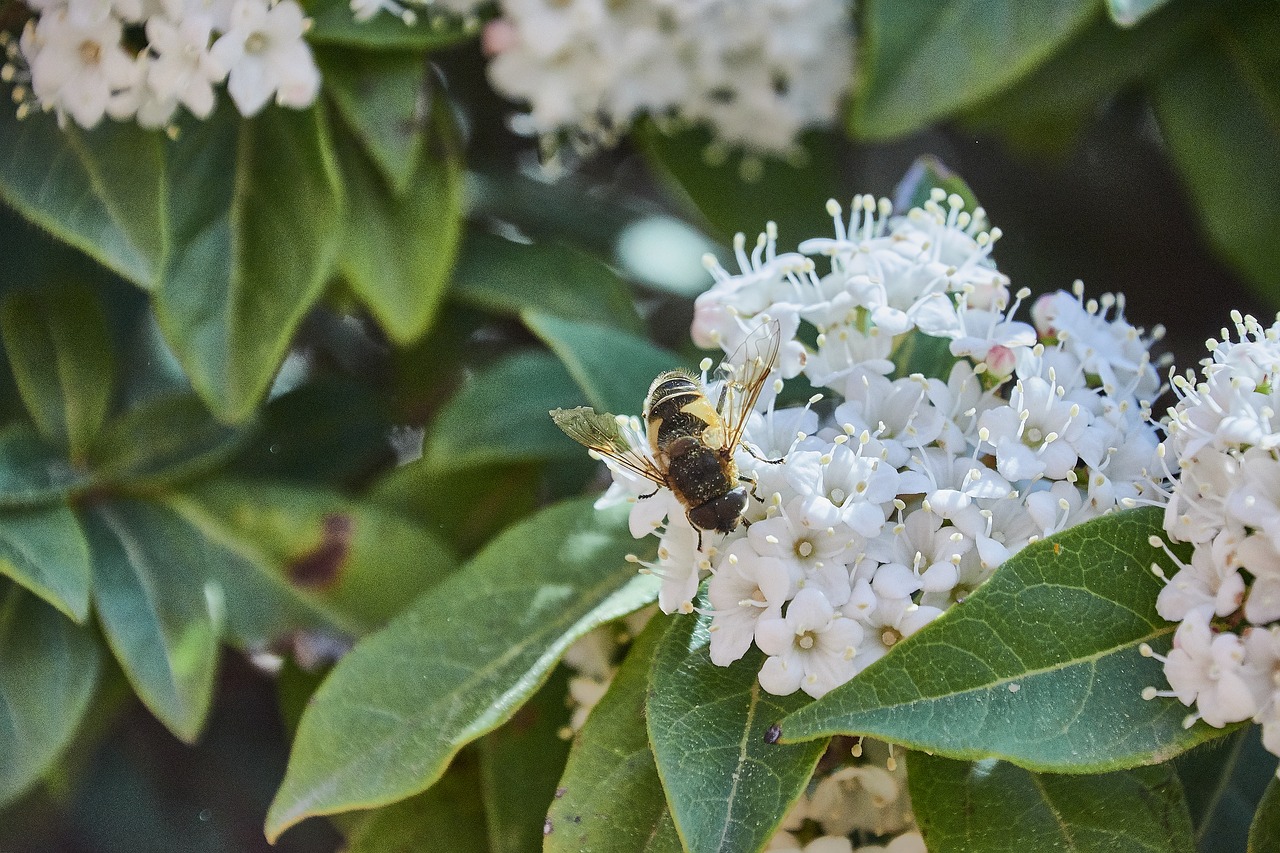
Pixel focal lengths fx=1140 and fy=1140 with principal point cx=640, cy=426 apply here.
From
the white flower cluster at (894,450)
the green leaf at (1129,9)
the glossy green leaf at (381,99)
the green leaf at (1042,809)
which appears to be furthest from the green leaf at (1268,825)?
the glossy green leaf at (381,99)

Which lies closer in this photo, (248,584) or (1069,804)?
(1069,804)

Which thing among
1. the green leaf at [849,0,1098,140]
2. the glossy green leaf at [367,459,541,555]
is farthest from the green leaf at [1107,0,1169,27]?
the glossy green leaf at [367,459,541,555]

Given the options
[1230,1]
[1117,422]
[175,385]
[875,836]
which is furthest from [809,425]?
[1230,1]

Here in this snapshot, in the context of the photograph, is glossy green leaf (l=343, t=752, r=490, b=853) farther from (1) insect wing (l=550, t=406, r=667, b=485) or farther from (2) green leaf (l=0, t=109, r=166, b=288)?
(2) green leaf (l=0, t=109, r=166, b=288)

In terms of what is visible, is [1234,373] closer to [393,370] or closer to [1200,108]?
[1200,108]

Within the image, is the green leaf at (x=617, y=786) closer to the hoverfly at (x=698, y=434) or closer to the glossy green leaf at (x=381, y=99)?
the hoverfly at (x=698, y=434)

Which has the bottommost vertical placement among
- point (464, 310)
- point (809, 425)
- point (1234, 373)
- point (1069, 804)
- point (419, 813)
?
point (419, 813)

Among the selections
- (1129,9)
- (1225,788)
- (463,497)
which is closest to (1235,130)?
(1129,9)

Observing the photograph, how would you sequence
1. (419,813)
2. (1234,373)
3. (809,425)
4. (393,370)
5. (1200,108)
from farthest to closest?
1. (393,370)
2. (1200,108)
3. (419,813)
4. (809,425)
5. (1234,373)
